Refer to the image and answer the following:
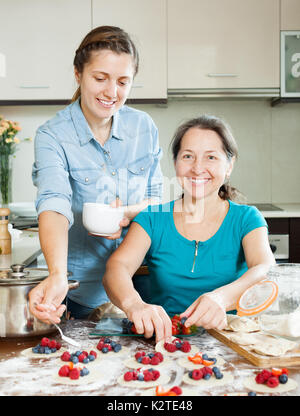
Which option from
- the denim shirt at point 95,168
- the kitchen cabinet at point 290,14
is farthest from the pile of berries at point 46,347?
the kitchen cabinet at point 290,14

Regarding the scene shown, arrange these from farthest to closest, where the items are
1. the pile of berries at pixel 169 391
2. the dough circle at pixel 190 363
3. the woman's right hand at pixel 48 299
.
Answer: the woman's right hand at pixel 48 299
the dough circle at pixel 190 363
the pile of berries at pixel 169 391

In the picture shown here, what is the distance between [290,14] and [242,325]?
258 cm

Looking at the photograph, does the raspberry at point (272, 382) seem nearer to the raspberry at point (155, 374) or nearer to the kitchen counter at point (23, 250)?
the raspberry at point (155, 374)

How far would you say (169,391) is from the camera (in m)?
0.91

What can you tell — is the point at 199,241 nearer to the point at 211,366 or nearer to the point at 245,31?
the point at 211,366

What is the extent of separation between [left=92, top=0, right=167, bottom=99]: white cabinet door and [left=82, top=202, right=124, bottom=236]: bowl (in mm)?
1864

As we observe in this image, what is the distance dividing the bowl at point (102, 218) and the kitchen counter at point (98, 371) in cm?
36

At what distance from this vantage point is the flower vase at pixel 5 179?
11.0ft

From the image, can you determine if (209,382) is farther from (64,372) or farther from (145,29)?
(145,29)

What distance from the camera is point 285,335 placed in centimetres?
111

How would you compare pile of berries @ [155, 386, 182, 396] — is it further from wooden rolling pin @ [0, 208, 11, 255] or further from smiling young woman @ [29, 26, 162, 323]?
wooden rolling pin @ [0, 208, 11, 255]

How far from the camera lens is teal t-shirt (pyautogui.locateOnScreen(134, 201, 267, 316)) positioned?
1.57 meters

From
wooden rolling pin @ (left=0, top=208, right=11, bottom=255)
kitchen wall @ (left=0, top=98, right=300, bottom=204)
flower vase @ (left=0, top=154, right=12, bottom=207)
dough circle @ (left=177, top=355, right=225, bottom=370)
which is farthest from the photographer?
kitchen wall @ (left=0, top=98, right=300, bottom=204)

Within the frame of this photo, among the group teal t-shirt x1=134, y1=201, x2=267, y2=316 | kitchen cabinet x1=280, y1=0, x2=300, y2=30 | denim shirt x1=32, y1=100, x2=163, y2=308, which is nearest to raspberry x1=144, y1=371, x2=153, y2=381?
teal t-shirt x1=134, y1=201, x2=267, y2=316
